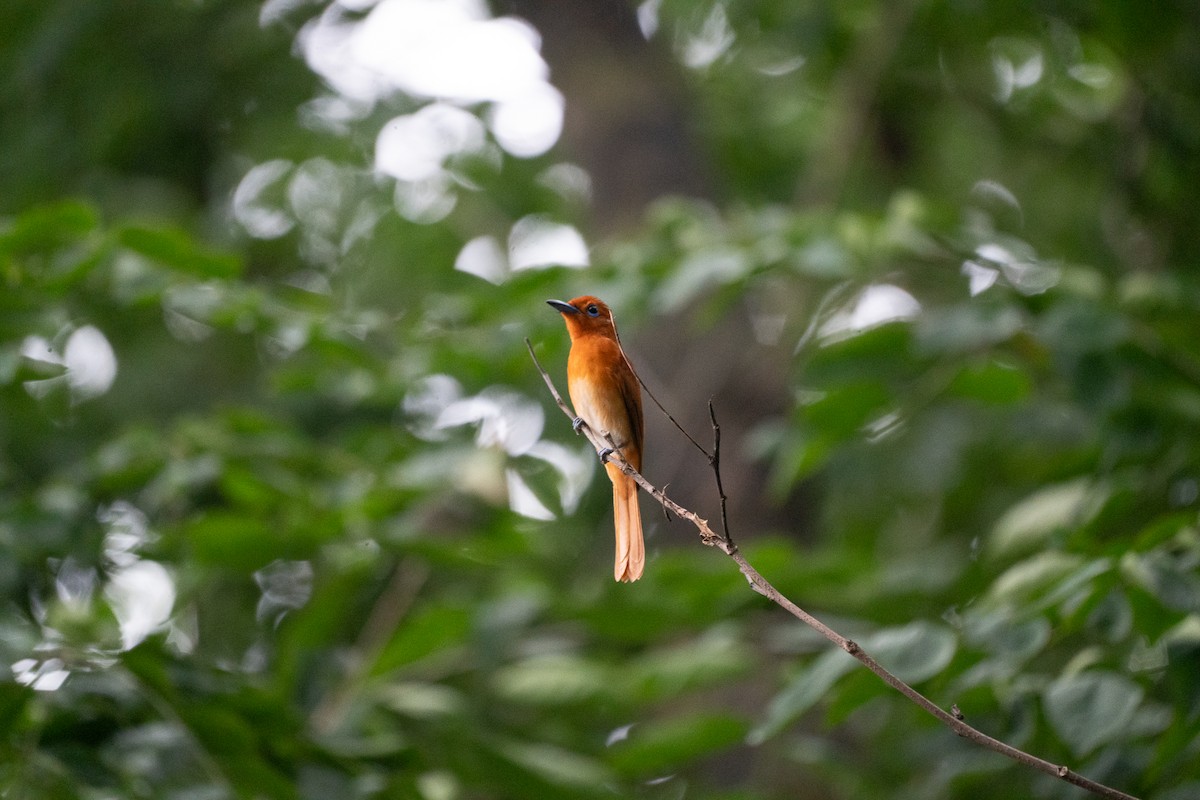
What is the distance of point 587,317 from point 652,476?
2362 mm

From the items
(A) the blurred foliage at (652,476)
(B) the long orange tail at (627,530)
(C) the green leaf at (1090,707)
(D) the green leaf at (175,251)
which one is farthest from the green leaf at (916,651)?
(D) the green leaf at (175,251)

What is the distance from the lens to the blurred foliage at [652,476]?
8.67ft

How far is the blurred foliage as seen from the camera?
8.67ft

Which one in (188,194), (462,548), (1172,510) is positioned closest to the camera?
(1172,510)

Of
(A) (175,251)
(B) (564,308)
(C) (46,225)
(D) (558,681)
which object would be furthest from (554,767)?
(C) (46,225)

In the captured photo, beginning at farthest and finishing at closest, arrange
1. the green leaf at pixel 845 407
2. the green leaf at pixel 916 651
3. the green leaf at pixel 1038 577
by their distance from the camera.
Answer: the green leaf at pixel 845 407 < the green leaf at pixel 1038 577 < the green leaf at pixel 916 651

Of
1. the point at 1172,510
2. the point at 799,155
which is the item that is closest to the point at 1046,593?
the point at 1172,510

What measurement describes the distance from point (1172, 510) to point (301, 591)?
4451 mm

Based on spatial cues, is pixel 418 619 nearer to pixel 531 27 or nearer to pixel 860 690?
pixel 860 690

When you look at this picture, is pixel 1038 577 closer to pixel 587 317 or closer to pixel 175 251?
pixel 587 317

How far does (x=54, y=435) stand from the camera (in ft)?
18.3

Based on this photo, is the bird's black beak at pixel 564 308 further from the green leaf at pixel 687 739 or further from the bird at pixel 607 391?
the green leaf at pixel 687 739

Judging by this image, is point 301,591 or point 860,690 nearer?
point 860,690

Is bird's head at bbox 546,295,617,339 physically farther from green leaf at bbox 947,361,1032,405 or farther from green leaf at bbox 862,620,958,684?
green leaf at bbox 947,361,1032,405
